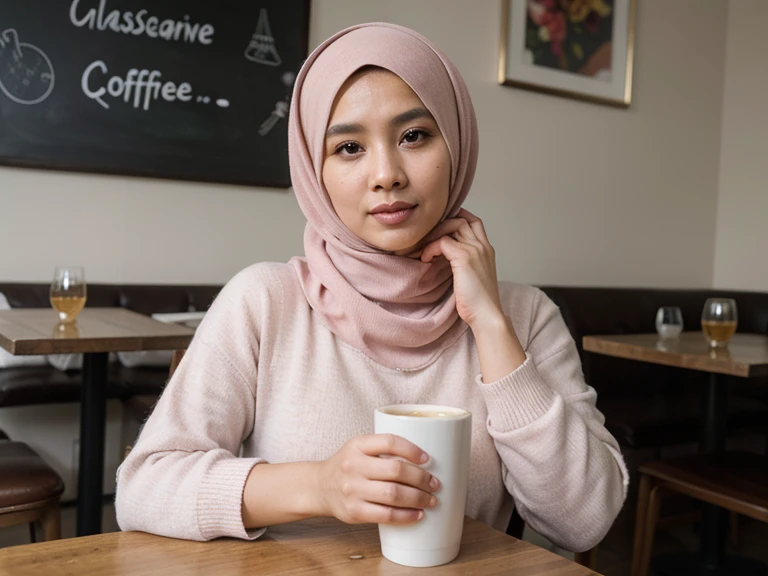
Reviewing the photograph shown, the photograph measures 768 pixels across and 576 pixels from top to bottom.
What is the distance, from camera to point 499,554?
63 centimetres

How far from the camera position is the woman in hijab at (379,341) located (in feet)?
2.70

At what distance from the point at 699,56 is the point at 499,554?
4.13 metres

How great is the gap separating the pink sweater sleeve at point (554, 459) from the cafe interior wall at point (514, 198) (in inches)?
80.2

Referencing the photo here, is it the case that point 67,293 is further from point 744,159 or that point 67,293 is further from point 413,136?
point 744,159

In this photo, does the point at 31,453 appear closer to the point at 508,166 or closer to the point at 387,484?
the point at 387,484

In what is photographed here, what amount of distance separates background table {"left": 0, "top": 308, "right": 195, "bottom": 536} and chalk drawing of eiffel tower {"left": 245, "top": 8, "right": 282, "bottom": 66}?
124cm

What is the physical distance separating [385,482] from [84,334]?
130cm

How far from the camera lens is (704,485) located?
6.30 feet

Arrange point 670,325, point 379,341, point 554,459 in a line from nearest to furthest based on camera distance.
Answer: point 554,459, point 379,341, point 670,325

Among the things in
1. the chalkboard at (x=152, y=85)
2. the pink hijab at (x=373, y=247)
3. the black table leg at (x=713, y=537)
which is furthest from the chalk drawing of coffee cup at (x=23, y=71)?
the black table leg at (x=713, y=537)

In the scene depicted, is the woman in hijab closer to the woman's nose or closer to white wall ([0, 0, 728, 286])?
the woman's nose

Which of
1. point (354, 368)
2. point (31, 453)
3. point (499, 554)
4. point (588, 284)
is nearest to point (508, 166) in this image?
point (588, 284)

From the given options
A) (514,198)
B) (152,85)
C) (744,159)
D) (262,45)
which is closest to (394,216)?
(152,85)

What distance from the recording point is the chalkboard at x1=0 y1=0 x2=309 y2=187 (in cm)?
246
